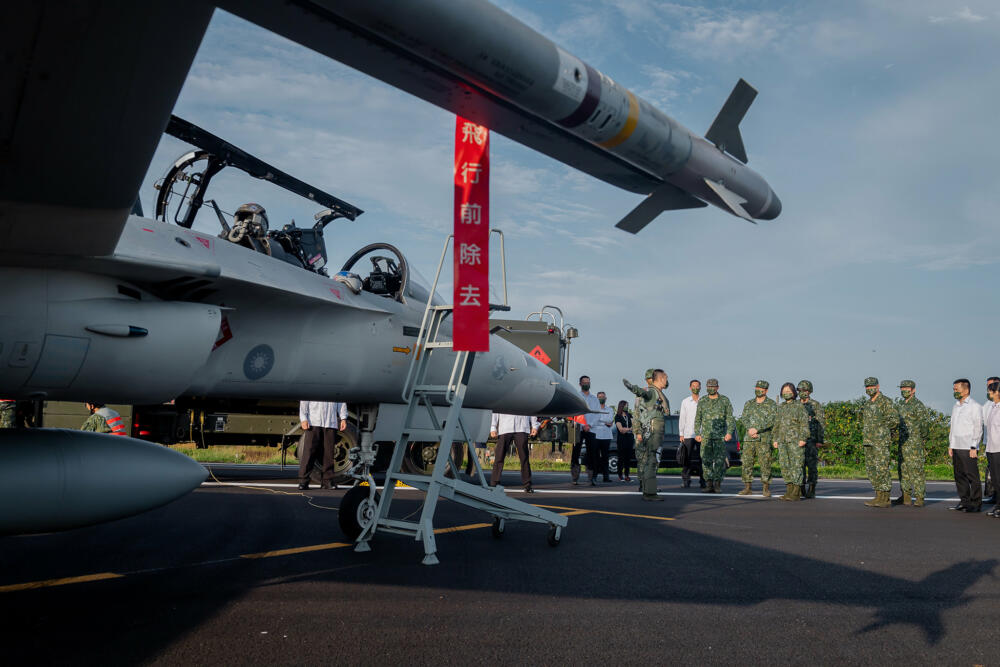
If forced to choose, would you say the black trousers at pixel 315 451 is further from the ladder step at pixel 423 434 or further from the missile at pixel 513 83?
the missile at pixel 513 83

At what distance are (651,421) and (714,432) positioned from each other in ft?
9.57

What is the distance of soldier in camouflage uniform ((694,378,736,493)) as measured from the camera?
13578 millimetres

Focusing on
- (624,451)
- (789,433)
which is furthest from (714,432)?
(624,451)

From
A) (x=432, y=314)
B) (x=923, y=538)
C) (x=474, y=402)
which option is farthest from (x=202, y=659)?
(x=923, y=538)

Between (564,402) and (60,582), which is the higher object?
(564,402)

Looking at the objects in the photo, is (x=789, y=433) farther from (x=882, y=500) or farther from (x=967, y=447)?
(x=967, y=447)

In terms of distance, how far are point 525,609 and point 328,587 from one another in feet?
4.56

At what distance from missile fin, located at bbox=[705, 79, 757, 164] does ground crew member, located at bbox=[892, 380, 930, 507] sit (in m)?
7.94

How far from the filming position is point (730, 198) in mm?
5309

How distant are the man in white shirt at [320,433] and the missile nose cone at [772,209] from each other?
6792 millimetres

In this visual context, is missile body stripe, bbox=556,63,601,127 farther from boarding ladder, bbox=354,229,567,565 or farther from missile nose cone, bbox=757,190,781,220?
boarding ladder, bbox=354,229,567,565

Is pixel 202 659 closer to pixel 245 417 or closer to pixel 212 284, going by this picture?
pixel 212 284

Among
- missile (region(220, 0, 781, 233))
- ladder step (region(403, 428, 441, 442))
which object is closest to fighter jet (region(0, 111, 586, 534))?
ladder step (region(403, 428, 441, 442))

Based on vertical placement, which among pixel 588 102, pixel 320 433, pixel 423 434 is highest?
pixel 588 102
